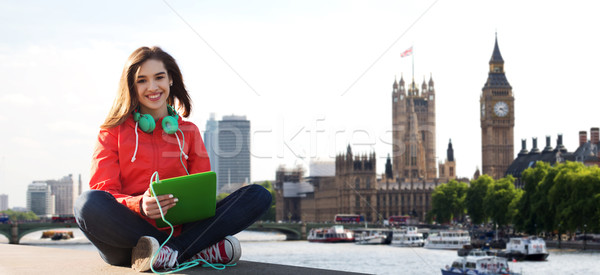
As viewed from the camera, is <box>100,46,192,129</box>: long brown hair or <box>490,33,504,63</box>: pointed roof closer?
<box>100,46,192,129</box>: long brown hair

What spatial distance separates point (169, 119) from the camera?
5.18 m

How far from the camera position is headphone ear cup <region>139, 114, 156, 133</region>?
202 inches

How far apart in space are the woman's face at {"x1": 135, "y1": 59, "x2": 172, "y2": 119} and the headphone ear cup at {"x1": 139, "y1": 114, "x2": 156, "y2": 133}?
15 cm

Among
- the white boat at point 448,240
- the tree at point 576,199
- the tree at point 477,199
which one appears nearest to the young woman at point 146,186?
the tree at point 576,199

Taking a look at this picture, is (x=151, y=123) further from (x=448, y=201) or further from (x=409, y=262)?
(x=448, y=201)

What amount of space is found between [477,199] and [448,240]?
15.7 m

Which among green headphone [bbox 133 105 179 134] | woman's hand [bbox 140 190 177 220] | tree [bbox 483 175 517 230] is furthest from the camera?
tree [bbox 483 175 517 230]

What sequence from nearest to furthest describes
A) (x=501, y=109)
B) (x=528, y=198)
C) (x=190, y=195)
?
1. (x=190, y=195)
2. (x=528, y=198)
3. (x=501, y=109)

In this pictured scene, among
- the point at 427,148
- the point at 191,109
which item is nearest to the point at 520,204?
the point at 191,109

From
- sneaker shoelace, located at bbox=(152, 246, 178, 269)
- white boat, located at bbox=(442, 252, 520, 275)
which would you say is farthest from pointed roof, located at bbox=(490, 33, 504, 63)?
sneaker shoelace, located at bbox=(152, 246, 178, 269)

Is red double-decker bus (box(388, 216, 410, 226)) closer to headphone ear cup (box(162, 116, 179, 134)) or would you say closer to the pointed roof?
the pointed roof

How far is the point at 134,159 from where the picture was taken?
509 cm

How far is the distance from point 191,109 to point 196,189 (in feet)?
3.82

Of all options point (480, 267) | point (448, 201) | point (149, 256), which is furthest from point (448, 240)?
point (149, 256)
